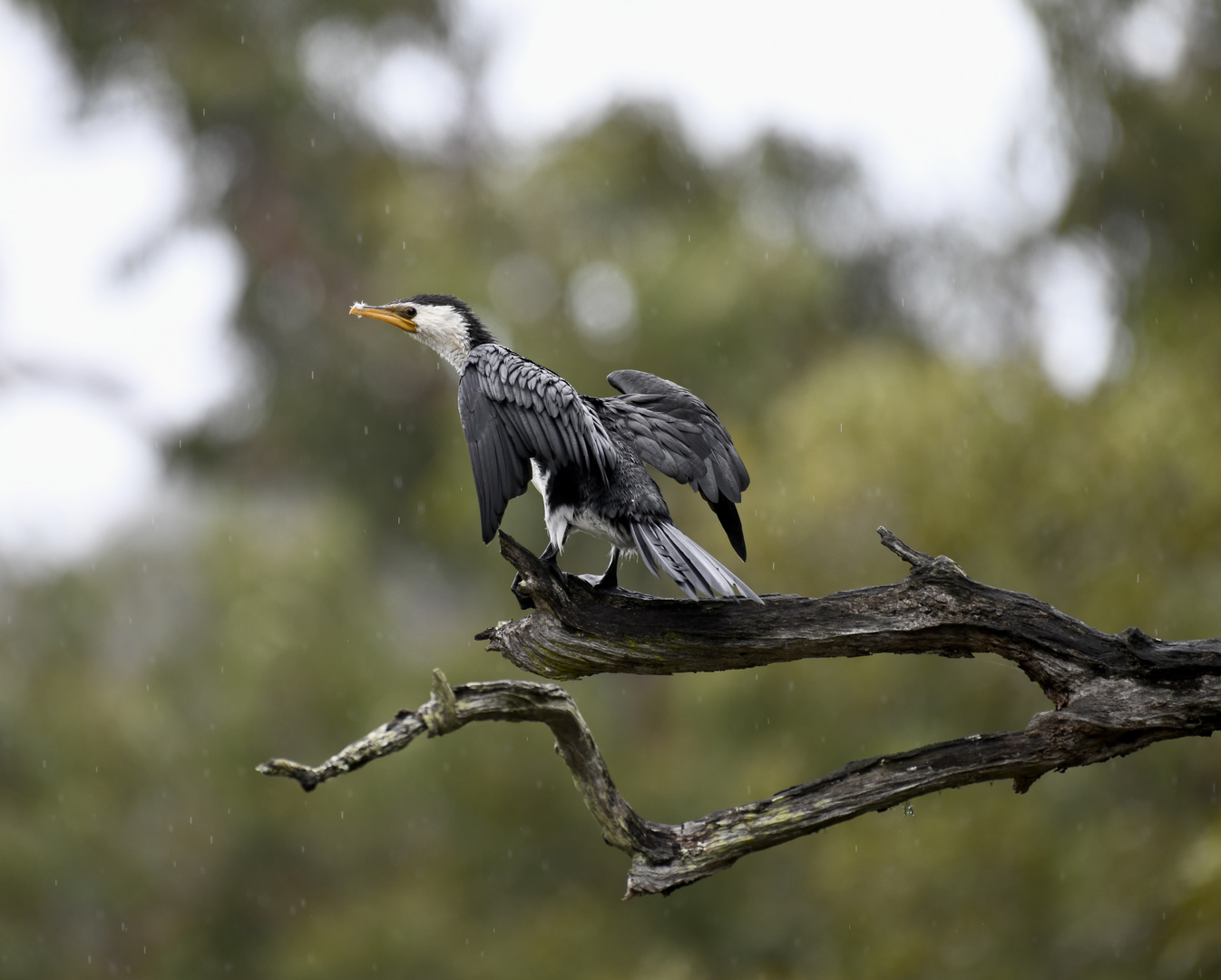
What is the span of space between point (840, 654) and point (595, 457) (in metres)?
0.83

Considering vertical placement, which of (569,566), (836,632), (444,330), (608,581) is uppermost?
(569,566)

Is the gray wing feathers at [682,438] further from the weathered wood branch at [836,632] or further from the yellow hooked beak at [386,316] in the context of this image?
the yellow hooked beak at [386,316]

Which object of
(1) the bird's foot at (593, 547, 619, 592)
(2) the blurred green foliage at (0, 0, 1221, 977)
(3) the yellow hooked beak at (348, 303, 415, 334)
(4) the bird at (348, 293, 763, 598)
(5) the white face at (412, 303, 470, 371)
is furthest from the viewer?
(2) the blurred green foliage at (0, 0, 1221, 977)

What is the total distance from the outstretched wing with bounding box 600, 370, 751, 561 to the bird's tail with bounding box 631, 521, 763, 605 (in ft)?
0.76

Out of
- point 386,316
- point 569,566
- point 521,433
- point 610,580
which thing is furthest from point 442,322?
point 569,566

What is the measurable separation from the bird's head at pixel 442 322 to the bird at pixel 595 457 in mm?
305

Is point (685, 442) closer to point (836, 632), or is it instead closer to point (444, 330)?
point (836, 632)

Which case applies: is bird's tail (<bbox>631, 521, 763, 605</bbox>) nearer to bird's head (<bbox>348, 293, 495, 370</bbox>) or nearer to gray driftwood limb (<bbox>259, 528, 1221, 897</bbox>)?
gray driftwood limb (<bbox>259, 528, 1221, 897</bbox>)

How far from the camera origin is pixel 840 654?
2992mm

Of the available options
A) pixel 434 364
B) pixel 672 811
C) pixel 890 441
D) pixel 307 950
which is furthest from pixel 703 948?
pixel 434 364

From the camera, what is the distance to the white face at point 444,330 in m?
3.89

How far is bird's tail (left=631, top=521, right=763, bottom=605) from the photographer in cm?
281

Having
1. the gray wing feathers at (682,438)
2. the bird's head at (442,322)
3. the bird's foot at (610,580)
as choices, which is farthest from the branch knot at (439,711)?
the bird's head at (442,322)

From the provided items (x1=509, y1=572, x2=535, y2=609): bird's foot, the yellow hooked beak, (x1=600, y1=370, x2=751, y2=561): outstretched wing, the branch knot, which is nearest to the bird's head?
the yellow hooked beak
